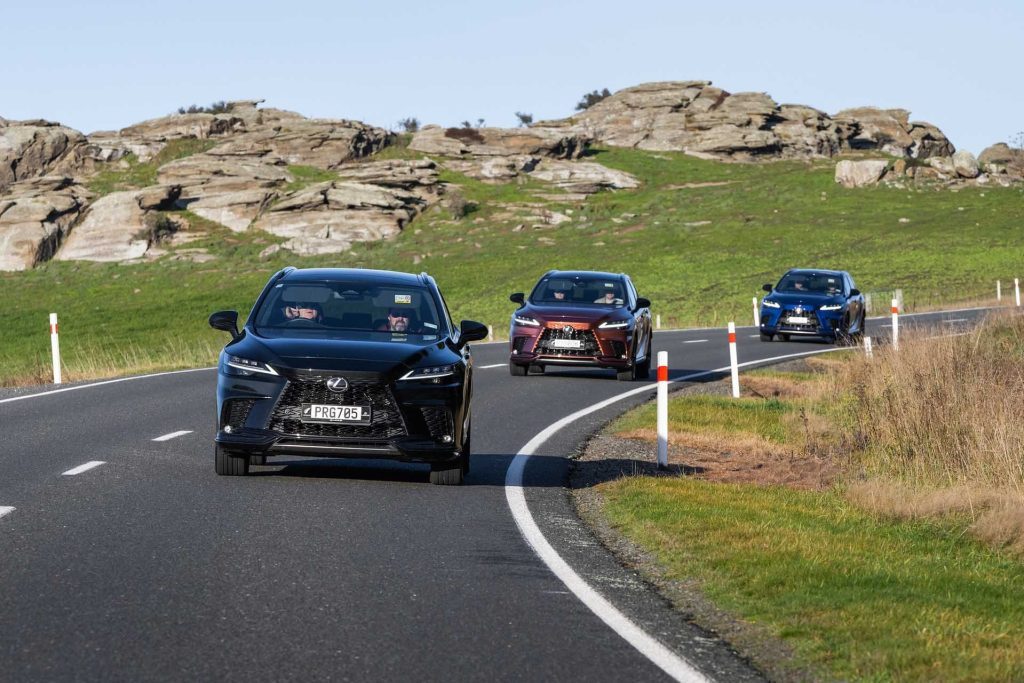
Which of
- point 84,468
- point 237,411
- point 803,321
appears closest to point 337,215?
point 803,321

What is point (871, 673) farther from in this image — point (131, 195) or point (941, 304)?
point (131, 195)

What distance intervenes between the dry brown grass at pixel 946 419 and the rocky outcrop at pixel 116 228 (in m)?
88.3

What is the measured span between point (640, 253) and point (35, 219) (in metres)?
43.1

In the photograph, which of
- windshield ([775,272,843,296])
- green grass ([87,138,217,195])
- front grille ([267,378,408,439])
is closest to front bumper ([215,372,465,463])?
front grille ([267,378,408,439])

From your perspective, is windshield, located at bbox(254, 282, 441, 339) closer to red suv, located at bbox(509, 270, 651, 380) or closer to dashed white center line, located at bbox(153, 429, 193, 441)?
dashed white center line, located at bbox(153, 429, 193, 441)

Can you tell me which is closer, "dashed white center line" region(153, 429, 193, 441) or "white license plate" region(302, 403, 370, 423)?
"white license plate" region(302, 403, 370, 423)

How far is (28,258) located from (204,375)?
267 feet

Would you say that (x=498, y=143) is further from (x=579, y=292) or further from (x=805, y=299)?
(x=579, y=292)

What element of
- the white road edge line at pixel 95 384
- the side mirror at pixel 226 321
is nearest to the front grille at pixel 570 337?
the white road edge line at pixel 95 384

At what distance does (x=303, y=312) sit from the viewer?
13289 mm

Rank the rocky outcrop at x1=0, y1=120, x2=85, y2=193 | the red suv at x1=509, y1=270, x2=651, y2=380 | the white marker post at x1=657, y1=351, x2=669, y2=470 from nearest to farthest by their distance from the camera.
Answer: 1. the white marker post at x1=657, y1=351, x2=669, y2=470
2. the red suv at x1=509, y1=270, x2=651, y2=380
3. the rocky outcrop at x1=0, y1=120, x2=85, y2=193

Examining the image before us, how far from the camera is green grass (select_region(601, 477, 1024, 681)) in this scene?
6645 millimetres

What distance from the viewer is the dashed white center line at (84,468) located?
502 inches

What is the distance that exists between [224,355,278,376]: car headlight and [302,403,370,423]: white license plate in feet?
1.33
